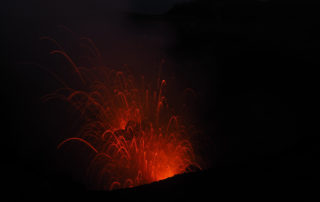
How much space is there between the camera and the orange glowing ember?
15.7ft

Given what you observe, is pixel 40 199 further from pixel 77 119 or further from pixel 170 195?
pixel 77 119

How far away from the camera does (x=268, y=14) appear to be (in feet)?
43.4

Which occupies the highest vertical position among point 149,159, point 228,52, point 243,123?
point 228,52

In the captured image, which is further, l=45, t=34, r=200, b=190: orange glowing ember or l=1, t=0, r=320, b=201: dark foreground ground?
l=45, t=34, r=200, b=190: orange glowing ember

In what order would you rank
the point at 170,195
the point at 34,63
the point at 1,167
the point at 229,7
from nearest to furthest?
the point at 170,195, the point at 1,167, the point at 34,63, the point at 229,7

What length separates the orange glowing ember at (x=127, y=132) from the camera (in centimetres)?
479

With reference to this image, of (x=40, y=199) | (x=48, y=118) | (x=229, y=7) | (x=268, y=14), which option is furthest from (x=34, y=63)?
(x=229, y=7)

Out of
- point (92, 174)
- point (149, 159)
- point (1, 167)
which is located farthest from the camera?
point (149, 159)

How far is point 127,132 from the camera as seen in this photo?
18.6 ft

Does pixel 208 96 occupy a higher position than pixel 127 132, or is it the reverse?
pixel 208 96

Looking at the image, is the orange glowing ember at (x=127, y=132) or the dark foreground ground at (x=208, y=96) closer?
the dark foreground ground at (x=208, y=96)

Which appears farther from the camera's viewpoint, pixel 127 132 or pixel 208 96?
pixel 208 96

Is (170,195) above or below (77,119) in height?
below

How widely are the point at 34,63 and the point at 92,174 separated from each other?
5000 millimetres
